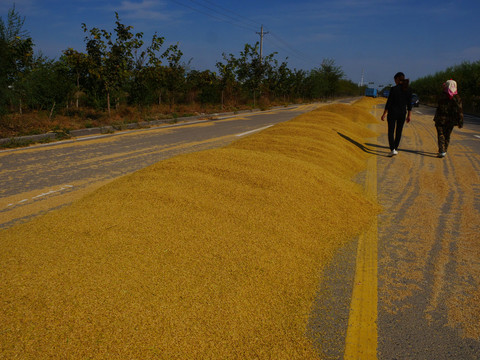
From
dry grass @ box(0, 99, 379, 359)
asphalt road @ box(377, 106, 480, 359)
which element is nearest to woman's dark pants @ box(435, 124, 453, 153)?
asphalt road @ box(377, 106, 480, 359)

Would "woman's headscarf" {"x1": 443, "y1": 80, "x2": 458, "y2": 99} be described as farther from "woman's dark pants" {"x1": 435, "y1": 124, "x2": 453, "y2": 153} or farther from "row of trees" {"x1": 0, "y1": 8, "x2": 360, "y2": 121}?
"row of trees" {"x1": 0, "y1": 8, "x2": 360, "y2": 121}

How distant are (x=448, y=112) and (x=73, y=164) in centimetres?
807

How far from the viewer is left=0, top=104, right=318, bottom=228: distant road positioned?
14.7 ft

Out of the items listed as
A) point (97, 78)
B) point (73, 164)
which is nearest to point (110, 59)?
point (97, 78)

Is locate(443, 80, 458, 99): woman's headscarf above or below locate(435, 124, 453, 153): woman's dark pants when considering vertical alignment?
above

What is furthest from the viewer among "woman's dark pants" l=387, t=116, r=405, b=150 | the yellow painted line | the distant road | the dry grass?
"woman's dark pants" l=387, t=116, r=405, b=150

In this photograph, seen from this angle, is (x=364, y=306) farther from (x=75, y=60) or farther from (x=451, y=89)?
(x=75, y=60)

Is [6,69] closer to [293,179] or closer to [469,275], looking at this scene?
[293,179]

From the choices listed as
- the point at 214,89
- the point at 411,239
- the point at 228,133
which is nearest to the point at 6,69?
the point at 228,133

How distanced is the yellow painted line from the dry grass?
0.23 metres

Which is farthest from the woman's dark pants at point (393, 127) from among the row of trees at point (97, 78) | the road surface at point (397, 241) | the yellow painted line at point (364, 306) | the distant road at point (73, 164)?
the row of trees at point (97, 78)

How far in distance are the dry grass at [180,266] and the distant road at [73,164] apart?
1.08 m

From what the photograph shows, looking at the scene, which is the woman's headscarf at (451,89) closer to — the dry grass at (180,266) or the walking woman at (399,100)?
the walking woman at (399,100)

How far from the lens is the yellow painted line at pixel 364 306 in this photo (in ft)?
6.36
